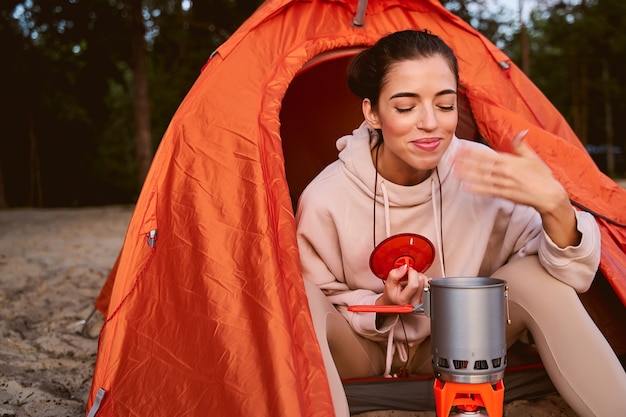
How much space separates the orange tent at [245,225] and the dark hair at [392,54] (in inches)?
13.0

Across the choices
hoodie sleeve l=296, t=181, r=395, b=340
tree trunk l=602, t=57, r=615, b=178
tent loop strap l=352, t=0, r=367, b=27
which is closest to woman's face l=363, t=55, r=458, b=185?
hoodie sleeve l=296, t=181, r=395, b=340

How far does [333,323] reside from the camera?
1510 mm

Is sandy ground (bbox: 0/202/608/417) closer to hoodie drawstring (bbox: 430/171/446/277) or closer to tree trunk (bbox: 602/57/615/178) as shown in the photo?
hoodie drawstring (bbox: 430/171/446/277)

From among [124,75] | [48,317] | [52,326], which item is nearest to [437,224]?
[52,326]

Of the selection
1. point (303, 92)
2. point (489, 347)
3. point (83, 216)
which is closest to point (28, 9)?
point (83, 216)

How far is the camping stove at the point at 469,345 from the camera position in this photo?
3.63ft

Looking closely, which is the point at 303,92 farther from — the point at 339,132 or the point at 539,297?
the point at 539,297

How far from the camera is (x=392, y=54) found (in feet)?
5.02

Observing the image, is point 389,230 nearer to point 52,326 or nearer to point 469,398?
point 469,398

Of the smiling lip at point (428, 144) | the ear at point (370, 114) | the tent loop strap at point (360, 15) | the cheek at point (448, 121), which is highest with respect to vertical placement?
the tent loop strap at point (360, 15)

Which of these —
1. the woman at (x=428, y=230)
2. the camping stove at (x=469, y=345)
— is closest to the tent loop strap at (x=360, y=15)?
the woman at (x=428, y=230)

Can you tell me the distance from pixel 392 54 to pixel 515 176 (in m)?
0.49

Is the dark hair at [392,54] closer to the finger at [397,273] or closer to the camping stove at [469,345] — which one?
the finger at [397,273]

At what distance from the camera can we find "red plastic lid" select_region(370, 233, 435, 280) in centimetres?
128
